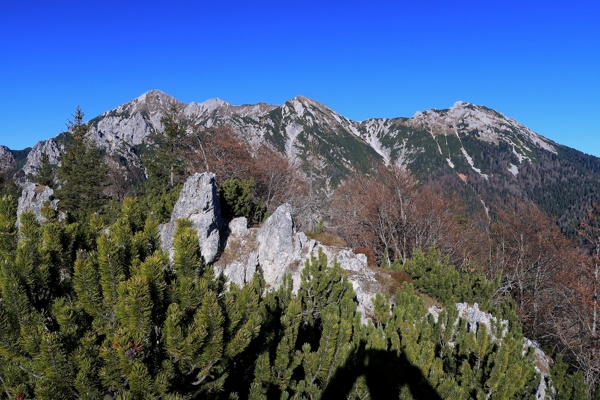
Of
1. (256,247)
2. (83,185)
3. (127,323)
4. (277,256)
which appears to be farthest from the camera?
(83,185)

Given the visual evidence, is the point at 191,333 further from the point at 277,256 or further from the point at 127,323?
the point at 277,256

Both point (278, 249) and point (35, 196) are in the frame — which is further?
point (35, 196)

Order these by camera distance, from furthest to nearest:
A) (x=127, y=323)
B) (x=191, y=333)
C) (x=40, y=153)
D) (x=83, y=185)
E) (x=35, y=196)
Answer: (x=40, y=153), (x=83, y=185), (x=35, y=196), (x=191, y=333), (x=127, y=323)

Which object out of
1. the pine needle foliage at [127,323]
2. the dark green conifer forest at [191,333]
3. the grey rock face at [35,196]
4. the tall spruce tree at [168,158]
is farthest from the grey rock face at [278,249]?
the grey rock face at [35,196]

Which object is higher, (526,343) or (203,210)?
(203,210)

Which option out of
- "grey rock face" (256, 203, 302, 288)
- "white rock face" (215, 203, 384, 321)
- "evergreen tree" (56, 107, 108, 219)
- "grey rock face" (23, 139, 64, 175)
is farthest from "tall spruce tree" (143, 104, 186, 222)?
"grey rock face" (23, 139, 64, 175)

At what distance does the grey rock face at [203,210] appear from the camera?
17062 mm

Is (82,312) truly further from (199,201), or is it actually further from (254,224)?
(254,224)

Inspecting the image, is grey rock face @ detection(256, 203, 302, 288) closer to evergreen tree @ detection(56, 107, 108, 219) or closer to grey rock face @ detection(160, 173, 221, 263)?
grey rock face @ detection(160, 173, 221, 263)

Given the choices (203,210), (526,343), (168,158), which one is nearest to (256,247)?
(203,210)

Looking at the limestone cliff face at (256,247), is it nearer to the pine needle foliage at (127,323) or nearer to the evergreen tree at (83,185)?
the pine needle foliage at (127,323)

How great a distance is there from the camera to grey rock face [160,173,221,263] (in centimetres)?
1706

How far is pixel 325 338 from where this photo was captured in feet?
19.0

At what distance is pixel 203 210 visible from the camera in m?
17.5
